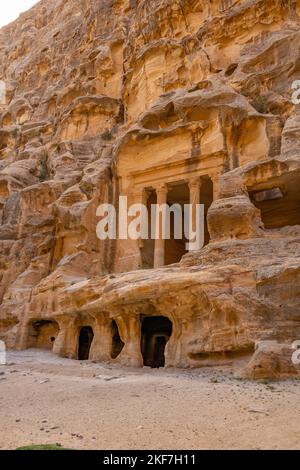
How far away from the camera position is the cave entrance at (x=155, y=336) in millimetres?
16328

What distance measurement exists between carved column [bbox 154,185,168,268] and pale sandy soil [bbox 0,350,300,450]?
10176mm

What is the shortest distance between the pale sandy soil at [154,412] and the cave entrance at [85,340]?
8.16 metres

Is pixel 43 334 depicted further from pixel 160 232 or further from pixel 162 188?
pixel 162 188

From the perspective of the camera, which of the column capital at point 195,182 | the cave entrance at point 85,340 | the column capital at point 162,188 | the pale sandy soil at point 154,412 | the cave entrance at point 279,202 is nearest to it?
the pale sandy soil at point 154,412

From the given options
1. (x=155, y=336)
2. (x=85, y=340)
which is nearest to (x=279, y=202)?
(x=155, y=336)

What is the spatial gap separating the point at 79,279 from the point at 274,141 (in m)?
10.8

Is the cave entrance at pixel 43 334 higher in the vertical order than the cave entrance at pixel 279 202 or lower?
lower

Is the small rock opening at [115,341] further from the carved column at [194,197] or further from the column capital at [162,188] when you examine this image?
the column capital at [162,188]

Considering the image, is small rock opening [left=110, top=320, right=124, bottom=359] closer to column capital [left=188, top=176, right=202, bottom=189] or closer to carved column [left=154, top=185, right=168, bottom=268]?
carved column [left=154, top=185, right=168, bottom=268]

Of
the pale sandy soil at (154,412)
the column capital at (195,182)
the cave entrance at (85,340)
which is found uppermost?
the column capital at (195,182)

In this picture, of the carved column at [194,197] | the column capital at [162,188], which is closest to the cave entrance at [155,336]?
the carved column at [194,197]
